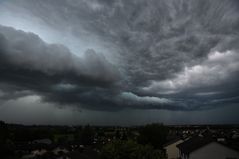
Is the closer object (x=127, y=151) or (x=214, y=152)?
(x=127, y=151)

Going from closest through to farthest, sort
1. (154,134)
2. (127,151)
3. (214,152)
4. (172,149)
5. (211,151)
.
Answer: (127,151) → (214,152) → (211,151) → (154,134) → (172,149)

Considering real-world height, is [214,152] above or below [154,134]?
below

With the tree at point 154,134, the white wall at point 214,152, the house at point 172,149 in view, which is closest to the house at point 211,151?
the white wall at point 214,152

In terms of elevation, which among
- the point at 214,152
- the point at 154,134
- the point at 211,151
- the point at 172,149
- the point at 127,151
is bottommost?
the point at 172,149

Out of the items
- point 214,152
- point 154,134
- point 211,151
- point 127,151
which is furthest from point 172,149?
point 127,151

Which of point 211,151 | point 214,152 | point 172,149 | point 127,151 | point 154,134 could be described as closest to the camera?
point 127,151

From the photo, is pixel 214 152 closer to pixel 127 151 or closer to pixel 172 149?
pixel 172 149
